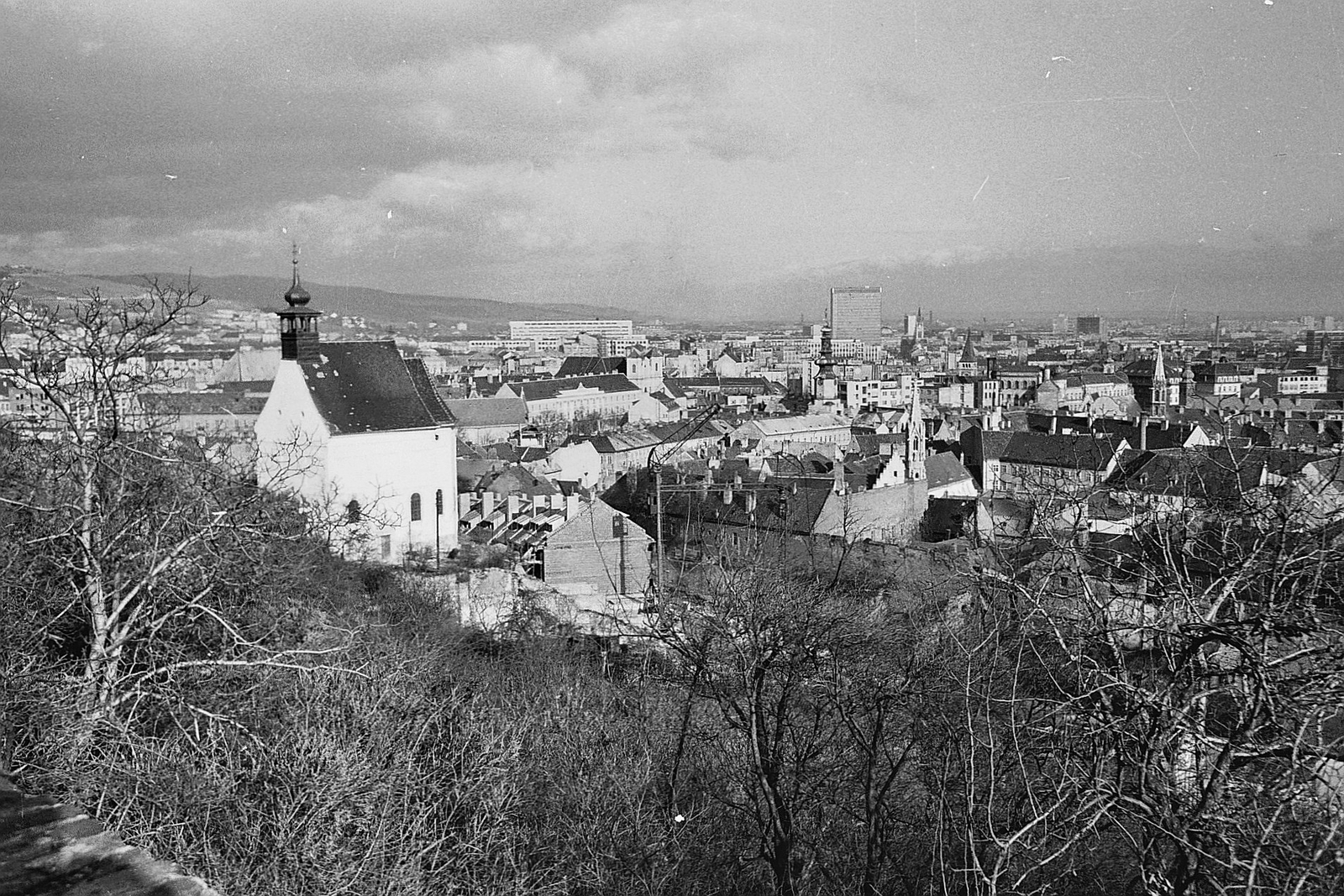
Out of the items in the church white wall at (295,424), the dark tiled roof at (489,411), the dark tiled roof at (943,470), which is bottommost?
the dark tiled roof at (489,411)

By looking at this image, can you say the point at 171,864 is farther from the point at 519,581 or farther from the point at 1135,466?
the point at 1135,466

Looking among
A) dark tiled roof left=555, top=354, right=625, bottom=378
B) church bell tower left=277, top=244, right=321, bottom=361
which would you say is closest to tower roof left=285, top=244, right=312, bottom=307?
church bell tower left=277, top=244, right=321, bottom=361

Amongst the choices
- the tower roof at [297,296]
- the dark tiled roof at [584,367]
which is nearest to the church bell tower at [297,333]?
the tower roof at [297,296]

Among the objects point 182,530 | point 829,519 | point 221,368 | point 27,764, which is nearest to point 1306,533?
point 27,764

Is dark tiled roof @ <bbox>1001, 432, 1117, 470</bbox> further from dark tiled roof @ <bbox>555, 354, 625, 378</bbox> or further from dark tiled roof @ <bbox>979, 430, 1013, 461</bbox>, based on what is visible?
dark tiled roof @ <bbox>555, 354, 625, 378</bbox>

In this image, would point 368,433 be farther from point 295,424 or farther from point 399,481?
point 295,424

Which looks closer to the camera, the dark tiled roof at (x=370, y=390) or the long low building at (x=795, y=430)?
the dark tiled roof at (x=370, y=390)

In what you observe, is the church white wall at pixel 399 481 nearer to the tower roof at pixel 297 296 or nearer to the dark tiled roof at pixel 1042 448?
the tower roof at pixel 297 296
